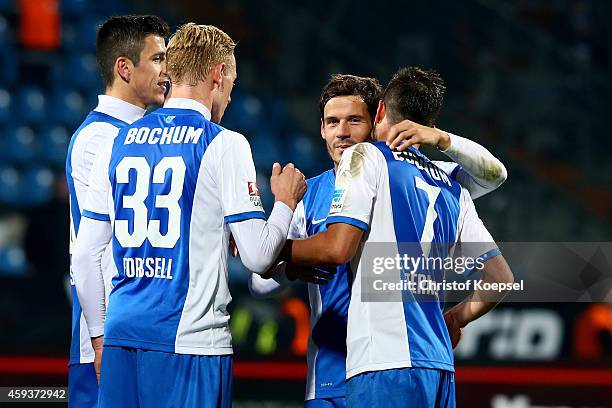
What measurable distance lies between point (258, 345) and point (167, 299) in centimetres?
474

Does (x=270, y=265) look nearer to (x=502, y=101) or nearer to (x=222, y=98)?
(x=222, y=98)

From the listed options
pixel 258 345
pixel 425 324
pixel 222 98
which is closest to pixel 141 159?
pixel 222 98

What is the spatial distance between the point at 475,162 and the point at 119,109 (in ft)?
4.59

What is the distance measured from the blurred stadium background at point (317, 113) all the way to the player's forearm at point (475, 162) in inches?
164

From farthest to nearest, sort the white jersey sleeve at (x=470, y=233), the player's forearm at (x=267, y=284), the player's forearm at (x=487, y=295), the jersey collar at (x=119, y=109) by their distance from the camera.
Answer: the jersey collar at (x=119, y=109) → the player's forearm at (x=267, y=284) → the player's forearm at (x=487, y=295) → the white jersey sleeve at (x=470, y=233)

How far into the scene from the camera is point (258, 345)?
7.88 metres

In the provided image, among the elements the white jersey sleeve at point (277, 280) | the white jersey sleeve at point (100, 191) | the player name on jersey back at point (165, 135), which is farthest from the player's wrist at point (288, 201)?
the white jersey sleeve at point (100, 191)

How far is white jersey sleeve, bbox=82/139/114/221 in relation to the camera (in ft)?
11.1

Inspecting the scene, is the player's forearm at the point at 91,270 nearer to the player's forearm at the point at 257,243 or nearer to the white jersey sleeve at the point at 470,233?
the player's forearm at the point at 257,243

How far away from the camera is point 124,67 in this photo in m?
4.03

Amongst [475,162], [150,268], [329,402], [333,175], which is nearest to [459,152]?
[475,162]

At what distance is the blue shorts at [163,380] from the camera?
10.4 feet

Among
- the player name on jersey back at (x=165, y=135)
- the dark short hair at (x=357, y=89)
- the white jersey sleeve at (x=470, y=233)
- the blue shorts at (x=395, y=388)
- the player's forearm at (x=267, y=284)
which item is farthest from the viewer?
the dark short hair at (x=357, y=89)

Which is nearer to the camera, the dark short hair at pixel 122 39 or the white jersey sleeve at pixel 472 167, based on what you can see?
the white jersey sleeve at pixel 472 167
